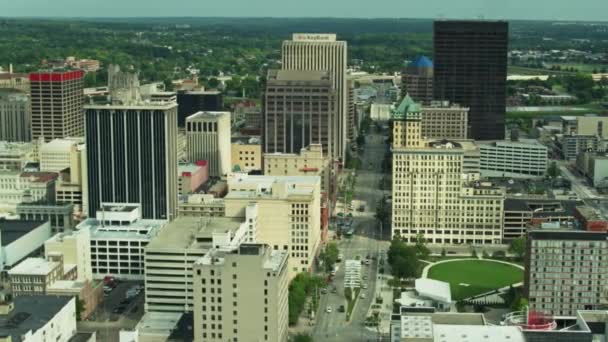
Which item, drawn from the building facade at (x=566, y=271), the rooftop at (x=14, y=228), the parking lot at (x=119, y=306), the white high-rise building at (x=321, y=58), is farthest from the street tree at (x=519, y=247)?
the white high-rise building at (x=321, y=58)

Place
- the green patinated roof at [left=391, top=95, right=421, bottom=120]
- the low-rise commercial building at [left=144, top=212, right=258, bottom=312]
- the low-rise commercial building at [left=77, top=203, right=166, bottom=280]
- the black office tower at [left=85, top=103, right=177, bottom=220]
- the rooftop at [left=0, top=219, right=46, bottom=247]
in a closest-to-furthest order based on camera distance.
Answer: the low-rise commercial building at [left=144, top=212, right=258, bottom=312] < the low-rise commercial building at [left=77, top=203, right=166, bottom=280] < the rooftop at [left=0, top=219, right=46, bottom=247] < the black office tower at [left=85, top=103, right=177, bottom=220] < the green patinated roof at [left=391, top=95, right=421, bottom=120]

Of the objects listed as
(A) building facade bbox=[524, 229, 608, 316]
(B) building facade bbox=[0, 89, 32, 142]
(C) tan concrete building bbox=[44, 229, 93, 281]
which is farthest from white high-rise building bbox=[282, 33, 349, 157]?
(A) building facade bbox=[524, 229, 608, 316]

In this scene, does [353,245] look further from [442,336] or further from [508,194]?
[442,336]

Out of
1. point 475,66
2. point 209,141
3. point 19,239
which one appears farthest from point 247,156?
point 19,239

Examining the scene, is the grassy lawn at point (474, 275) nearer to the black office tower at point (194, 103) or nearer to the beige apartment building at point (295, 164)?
the beige apartment building at point (295, 164)

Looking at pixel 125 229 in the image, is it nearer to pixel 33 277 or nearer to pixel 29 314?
pixel 33 277

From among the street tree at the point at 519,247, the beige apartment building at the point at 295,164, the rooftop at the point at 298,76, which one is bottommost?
the street tree at the point at 519,247

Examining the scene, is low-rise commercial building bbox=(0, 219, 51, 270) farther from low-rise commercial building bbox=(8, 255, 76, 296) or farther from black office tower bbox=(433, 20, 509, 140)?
black office tower bbox=(433, 20, 509, 140)
